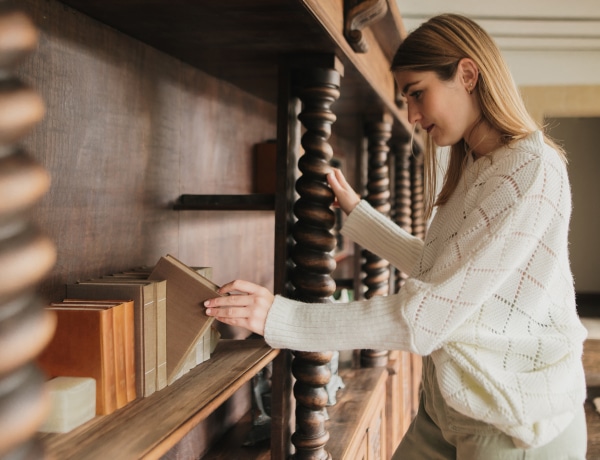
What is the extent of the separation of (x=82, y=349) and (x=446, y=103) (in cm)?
97

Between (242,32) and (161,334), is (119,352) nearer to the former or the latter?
(161,334)

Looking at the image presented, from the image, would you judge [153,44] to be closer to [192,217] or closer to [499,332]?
[192,217]

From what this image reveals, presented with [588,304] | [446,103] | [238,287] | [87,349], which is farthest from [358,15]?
[588,304]

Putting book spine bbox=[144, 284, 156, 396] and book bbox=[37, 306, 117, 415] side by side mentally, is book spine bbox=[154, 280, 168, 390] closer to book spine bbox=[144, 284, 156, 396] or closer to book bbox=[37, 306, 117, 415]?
book spine bbox=[144, 284, 156, 396]

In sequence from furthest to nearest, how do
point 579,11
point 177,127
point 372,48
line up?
point 579,11 → point 372,48 → point 177,127

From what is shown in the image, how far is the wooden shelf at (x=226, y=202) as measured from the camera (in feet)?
5.52

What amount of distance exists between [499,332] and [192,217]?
934 mm

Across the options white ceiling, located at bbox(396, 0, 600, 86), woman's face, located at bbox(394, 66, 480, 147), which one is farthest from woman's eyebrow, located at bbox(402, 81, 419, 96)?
white ceiling, located at bbox(396, 0, 600, 86)

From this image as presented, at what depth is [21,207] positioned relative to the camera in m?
0.44

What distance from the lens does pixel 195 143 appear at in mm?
1889

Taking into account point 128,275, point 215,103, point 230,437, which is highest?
point 215,103

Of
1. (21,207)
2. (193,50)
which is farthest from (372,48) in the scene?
(21,207)

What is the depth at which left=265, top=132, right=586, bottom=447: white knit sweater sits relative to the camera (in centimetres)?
124

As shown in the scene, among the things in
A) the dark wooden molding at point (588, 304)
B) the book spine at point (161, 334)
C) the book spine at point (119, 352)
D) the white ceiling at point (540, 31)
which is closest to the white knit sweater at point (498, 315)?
the book spine at point (161, 334)
